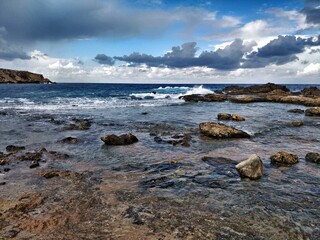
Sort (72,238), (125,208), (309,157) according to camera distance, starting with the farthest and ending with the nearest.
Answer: (309,157) → (125,208) → (72,238)

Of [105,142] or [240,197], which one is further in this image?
[105,142]

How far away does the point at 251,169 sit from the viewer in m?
10.7

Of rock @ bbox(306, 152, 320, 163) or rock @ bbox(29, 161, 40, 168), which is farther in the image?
rock @ bbox(306, 152, 320, 163)

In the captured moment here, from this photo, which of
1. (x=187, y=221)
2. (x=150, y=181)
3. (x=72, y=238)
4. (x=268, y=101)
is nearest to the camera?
(x=72, y=238)

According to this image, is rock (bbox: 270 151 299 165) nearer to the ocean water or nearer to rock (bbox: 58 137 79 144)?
the ocean water

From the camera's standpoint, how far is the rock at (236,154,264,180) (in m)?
10.6

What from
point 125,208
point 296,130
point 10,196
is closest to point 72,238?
point 125,208

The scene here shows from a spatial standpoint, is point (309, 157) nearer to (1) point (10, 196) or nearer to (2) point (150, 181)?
(2) point (150, 181)

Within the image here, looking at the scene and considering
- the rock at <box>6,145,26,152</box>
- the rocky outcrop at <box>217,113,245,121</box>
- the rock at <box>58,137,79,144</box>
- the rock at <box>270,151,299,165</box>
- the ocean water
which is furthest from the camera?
the rocky outcrop at <box>217,113,245,121</box>

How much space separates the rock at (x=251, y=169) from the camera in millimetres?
10586

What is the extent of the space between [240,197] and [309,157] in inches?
237

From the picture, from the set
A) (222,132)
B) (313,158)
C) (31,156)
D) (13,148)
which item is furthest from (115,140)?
(313,158)

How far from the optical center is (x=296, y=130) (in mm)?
21266

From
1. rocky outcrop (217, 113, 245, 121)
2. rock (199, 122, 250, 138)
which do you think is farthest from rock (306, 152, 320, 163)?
rocky outcrop (217, 113, 245, 121)
